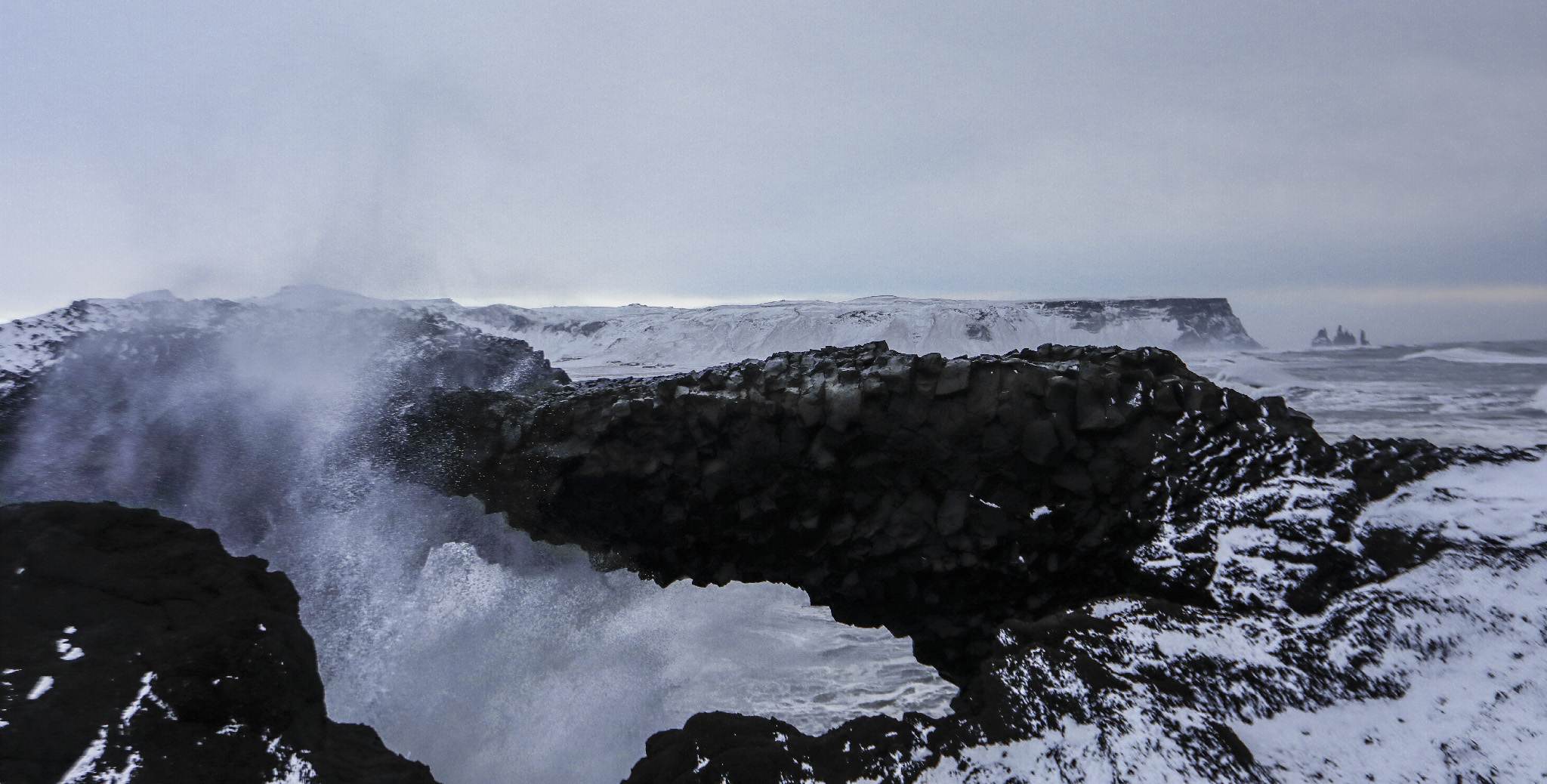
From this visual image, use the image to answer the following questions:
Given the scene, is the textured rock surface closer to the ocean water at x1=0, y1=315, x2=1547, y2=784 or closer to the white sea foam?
the ocean water at x1=0, y1=315, x2=1547, y2=784

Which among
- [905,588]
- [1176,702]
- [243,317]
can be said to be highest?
[243,317]

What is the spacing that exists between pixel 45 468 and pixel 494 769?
556 cm

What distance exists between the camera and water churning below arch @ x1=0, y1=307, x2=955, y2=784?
18.0ft

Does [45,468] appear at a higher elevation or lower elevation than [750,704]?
higher

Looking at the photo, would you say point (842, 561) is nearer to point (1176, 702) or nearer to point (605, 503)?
point (605, 503)

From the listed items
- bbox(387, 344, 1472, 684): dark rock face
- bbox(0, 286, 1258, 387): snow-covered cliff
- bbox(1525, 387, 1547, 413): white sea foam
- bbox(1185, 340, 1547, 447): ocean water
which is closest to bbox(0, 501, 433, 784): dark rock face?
bbox(387, 344, 1472, 684): dark rock face

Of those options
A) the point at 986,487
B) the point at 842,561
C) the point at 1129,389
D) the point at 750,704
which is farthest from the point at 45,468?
the point at 1129,389

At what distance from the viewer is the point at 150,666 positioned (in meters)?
3.07

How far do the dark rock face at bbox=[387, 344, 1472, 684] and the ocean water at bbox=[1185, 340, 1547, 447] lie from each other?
9.78ft

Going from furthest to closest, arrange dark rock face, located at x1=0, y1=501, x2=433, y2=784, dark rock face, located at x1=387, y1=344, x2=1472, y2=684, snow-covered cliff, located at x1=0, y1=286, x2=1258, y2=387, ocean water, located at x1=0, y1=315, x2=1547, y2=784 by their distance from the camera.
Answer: snow-covered cliff, located at x1=0, y1=286, x2=1258, y2=387
ocean water, located at x1=0, y1=315, x2=1547, y2=784
dark rock face, located at x1=387, y1=344, x2=1472, y2=684
dark rock face, located at x1=0, y1=501, x2=433, y2=784

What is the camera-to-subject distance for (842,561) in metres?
6.42

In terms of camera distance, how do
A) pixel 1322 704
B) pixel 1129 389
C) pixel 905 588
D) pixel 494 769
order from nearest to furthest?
pixel 1322 704, pixel 494 769, pixel 1129 389, pixel 905 588

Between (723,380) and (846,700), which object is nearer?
(846,700)

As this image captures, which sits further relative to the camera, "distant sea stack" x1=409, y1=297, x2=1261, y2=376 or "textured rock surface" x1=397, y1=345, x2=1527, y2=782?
"distant sea stack" x1=409, y1=297, x2=1261, y2=376
